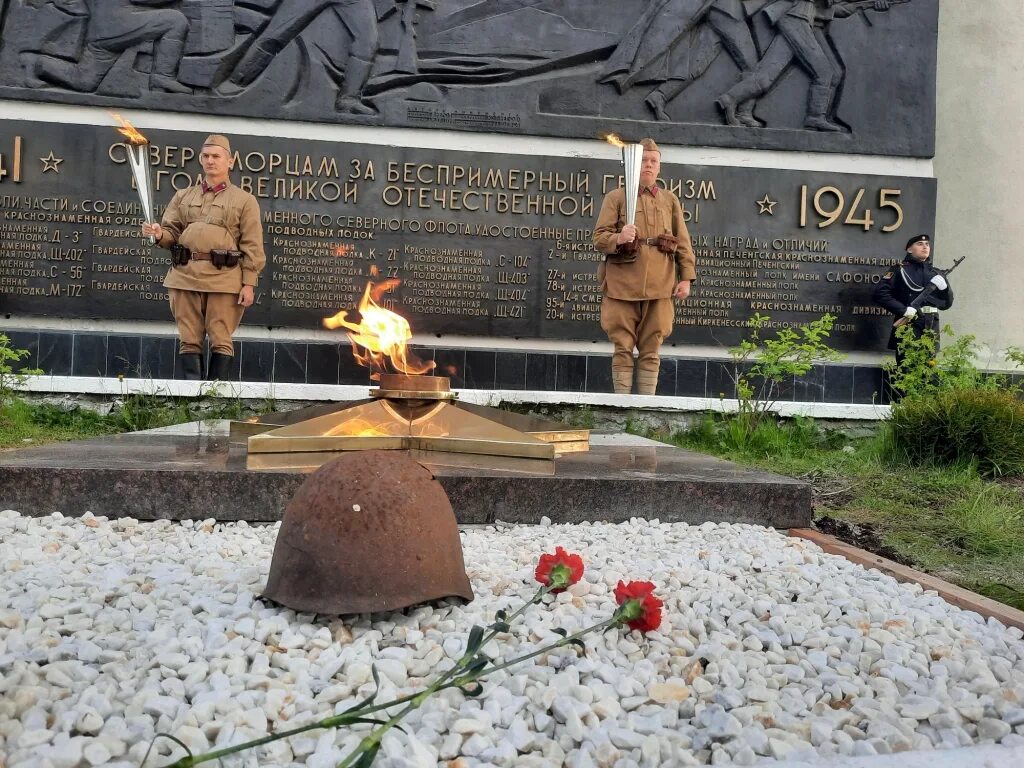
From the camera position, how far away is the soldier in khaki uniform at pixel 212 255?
609cm

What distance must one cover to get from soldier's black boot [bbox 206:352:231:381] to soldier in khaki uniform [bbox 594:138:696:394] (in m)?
2.89

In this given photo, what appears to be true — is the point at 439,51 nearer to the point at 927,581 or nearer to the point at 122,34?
the point at 122,34

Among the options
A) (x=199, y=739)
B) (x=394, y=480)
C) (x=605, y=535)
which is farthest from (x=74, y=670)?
(x=605, y=535)

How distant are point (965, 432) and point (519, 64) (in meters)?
5.24

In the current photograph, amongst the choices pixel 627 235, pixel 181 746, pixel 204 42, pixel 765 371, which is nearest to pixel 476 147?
pixel 204 42

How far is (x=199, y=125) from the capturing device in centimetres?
760

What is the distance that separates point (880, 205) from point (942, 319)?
1.55 meters

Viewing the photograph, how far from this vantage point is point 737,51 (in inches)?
317

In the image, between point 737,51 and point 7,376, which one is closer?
point 7,376

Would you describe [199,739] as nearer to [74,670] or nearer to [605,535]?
[74,670]

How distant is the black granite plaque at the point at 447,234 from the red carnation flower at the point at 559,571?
568 centimetres

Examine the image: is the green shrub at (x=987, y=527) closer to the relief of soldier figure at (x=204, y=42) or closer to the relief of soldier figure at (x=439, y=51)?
the relief of soldier figure at (x=439, y=51)

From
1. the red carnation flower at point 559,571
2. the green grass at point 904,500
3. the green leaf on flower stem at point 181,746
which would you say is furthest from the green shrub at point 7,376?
the green leaf on flower stem at point 181,746

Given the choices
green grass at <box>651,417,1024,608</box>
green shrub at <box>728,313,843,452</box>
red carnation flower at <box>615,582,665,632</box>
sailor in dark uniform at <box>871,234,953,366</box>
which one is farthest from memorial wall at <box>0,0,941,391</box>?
red carnation flower at <box>615,582,665,632</box>
